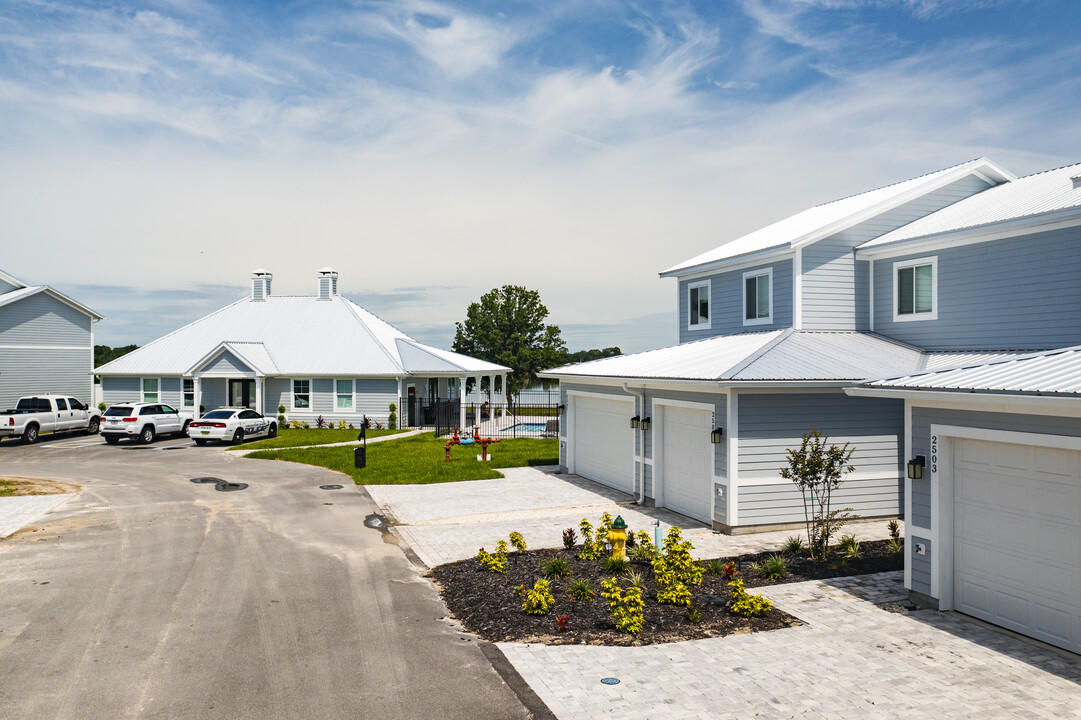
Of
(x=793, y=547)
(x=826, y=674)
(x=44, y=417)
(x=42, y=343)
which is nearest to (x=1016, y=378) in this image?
(x=826, y=674)

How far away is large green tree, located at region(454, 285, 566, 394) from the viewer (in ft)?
181

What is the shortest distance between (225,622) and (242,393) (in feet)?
103

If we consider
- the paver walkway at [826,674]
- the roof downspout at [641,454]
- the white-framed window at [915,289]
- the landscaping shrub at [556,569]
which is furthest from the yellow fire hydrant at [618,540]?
the white-framed window at [915,289]

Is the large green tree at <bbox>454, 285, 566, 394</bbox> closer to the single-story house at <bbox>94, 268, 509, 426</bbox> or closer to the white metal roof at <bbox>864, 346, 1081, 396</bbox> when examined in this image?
the single-story house at <bbox>94, 268, 509, 426</bbox>

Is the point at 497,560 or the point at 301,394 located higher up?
the point at 301,394

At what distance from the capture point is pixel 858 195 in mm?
22219

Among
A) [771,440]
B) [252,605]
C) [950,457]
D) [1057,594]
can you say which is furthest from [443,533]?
[1057,594]

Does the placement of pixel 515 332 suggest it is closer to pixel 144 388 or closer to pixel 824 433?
pixel 144 388

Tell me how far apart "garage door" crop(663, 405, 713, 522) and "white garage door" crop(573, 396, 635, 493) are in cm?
172

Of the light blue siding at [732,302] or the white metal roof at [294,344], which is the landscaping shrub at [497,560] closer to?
the light blue siding at [732,302]

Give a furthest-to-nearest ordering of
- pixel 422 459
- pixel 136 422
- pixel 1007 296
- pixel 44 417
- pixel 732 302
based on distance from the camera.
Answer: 1. pixel 44 417
2. pixel 136 422
3. pixel 422 459
4. pixel 732 302
5. pixel 1007 296

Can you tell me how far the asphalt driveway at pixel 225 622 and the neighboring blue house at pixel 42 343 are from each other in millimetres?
24012

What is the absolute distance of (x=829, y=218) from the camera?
65.8ft

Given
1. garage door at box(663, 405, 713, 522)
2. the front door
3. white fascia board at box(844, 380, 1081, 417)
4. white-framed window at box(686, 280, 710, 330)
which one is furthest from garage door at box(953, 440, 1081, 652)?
the front door
